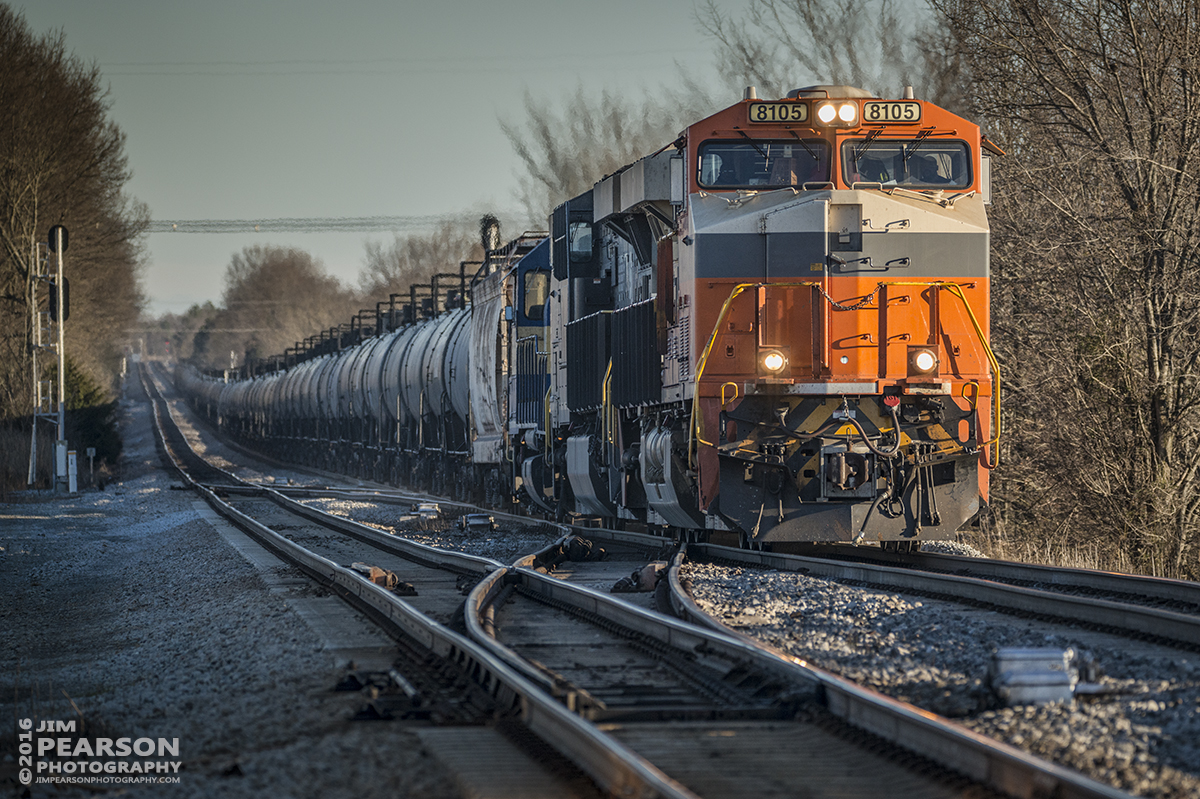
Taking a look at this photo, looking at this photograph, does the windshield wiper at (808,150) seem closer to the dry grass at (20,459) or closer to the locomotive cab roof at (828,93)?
the locomotive cab roof at (828,93)

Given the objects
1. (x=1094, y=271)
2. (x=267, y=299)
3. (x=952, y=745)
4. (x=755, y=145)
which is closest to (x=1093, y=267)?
(x=1094, y=271)

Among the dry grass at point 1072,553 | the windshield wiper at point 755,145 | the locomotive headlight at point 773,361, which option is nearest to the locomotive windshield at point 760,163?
the windshield wiper at point 755,145

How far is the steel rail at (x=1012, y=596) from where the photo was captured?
6.64m

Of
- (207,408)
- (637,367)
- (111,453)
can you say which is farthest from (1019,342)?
(207,408)

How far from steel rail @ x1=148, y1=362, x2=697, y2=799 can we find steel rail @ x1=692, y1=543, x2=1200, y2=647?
3.42 metres

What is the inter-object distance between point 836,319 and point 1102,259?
20.3 feet

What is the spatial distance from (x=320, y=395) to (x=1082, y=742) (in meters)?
39.3

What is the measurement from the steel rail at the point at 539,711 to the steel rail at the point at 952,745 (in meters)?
0.89

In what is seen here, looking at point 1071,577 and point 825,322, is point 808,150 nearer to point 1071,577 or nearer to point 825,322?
point 825,322

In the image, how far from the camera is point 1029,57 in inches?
611

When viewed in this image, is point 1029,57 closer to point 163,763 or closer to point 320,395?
point 163,763

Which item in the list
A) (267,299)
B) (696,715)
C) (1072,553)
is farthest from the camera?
(267,299)

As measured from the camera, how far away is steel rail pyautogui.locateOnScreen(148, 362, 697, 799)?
3809mm

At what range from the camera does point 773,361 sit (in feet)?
34.0
